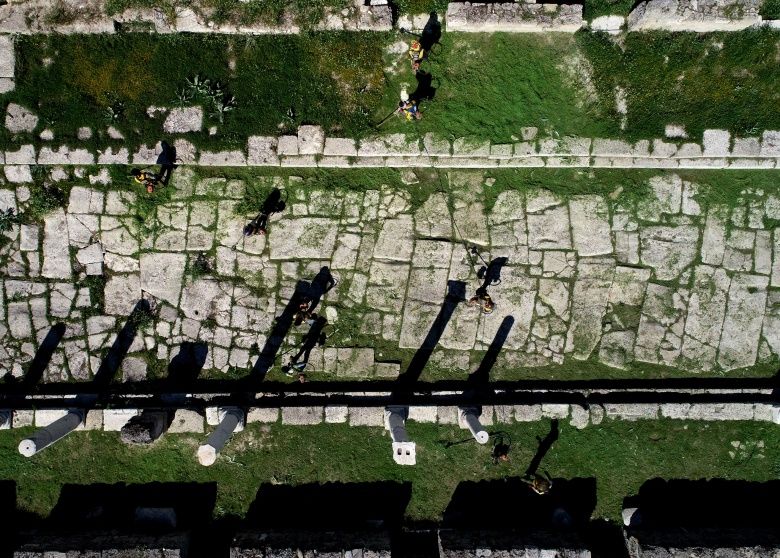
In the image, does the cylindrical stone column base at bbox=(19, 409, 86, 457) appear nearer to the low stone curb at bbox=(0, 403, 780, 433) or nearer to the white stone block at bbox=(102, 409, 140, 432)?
the low stone curb at bbox=(0, 403, 780, 433)

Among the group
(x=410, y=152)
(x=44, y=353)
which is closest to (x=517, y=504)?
(x=410, y=152)

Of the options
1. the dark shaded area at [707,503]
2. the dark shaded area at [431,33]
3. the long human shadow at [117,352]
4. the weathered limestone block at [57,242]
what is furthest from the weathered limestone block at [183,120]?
the dark shaded area at [707,503]

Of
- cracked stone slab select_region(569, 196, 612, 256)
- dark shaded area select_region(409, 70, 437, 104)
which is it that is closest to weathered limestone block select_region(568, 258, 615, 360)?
cracked stone slab select_region(569, 196, 612, 256)

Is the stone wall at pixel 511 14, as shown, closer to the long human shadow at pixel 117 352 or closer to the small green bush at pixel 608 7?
the small green bush at pixel 608 7

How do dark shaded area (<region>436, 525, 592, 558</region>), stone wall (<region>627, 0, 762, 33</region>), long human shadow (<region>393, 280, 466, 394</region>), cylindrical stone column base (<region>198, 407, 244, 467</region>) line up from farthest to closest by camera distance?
long human shadow (<region>393, 280, 466, 394</region>)
stone wall (<region>627, 0, 762, 33</region>)
dark shaded area (<region>436, 525, 592, 558</region>)
cylindrical stone column base (<region>198, 407, 244, 467</region>)

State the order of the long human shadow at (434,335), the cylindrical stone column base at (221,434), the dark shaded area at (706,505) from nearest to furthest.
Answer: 1. the cylindrical stone column base at (221,434)
2. the dark shaded area at (706,505)
3. the long human shadow at (434,335)
